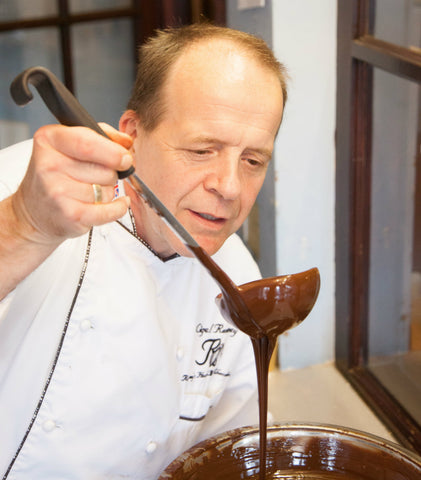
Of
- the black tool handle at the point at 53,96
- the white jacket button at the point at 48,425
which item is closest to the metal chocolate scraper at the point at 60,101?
the black tool handle at the point at 53,96

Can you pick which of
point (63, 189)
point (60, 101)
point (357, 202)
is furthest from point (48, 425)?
point (357, 202)

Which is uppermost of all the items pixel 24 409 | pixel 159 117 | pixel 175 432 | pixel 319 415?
pixel 159 117

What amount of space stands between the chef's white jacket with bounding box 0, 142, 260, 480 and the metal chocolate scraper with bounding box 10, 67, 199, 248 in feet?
1.16

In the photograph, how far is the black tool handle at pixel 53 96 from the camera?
0.81 m

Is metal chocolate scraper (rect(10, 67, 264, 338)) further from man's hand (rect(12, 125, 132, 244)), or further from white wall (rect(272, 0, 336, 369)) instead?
white wall (rect(272, 0, 336, 369))

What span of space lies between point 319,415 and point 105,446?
0.72 metres

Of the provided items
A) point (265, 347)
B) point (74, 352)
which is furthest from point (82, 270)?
point (265, 347)

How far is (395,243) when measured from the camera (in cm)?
192

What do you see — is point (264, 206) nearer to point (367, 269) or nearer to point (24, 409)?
point (367, 269)

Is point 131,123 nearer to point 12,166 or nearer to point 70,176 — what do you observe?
point 12,166

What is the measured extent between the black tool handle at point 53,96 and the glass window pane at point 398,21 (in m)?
1.04

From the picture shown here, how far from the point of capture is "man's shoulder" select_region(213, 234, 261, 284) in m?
1.52

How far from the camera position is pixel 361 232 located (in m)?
1.90

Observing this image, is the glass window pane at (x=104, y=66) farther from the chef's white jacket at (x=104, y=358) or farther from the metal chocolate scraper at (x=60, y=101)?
the metal chocolate scraper at (x=60, y=101)
